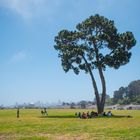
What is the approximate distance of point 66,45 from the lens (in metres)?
74.7

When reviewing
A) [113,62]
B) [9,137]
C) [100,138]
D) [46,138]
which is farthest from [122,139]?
[113,62]

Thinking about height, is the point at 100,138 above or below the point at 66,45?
below

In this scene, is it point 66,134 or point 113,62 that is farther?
point 113,62

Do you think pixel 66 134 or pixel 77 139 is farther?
pixel 66 134

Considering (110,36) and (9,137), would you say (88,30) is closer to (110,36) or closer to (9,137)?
(110,36)

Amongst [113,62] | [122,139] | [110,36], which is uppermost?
[110,36]

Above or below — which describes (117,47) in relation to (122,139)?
above

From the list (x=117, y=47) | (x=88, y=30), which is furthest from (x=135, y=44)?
(x=88, y=30)

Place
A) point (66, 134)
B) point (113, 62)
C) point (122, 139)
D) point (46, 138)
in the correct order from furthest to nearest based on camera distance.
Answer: point (113, 62) < point (66, 134) < point (46, 138) < point (122, 139)

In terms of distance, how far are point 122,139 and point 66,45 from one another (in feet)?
163

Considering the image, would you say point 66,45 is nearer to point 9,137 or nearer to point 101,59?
point 101,59

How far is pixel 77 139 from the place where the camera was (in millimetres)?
27031

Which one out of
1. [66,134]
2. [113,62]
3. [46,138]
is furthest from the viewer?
[113,62]

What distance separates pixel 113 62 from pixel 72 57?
8.02 m
